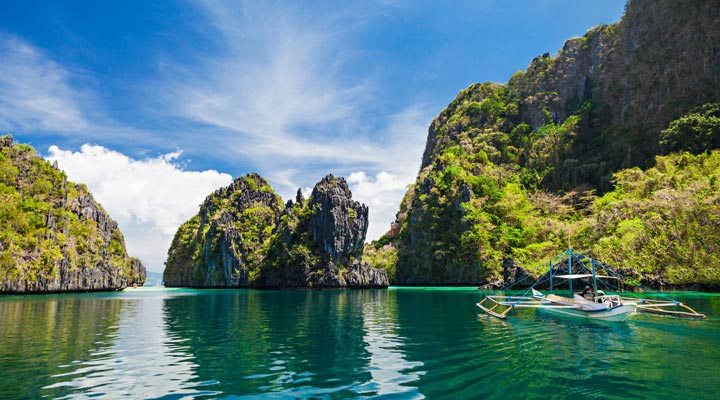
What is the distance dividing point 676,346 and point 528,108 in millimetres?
172497

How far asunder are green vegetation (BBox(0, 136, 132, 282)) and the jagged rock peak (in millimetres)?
67109

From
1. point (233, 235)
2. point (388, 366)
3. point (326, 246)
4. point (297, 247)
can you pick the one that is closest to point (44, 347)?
point (388, 366)

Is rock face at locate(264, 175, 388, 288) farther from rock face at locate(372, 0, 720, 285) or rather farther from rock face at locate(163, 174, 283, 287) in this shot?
rock face at locate(372, 0, 720, 285)

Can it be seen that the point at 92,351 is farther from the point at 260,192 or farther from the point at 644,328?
the point at 260,192

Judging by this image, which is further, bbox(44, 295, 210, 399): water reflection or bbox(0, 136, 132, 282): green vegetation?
bbox(0, 136, 132, 282): green vegetation


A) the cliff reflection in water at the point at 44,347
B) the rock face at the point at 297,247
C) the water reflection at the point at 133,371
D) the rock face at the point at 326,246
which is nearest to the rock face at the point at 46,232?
the rock face at the point at 297,247

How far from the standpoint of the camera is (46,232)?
11488 cm

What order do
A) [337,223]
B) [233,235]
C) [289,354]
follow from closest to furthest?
1. [289,354]
2. [337,223]
3. [233,235]

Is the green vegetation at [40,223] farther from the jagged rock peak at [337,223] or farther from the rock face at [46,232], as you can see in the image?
the jagged rock peak at [337,223]

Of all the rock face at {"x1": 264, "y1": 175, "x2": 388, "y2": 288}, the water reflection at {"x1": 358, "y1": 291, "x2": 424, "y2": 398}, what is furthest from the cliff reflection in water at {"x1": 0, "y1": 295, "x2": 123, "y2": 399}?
the rock face at {"x1": 264, "y1": 175, "x2": 388, "y2": 288}

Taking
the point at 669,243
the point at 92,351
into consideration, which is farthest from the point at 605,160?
the point at 92,351

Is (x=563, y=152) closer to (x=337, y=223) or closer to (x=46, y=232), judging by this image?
(x=337, y=223)

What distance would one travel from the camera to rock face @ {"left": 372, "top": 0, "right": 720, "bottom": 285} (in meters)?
114

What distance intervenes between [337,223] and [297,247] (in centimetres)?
1458
